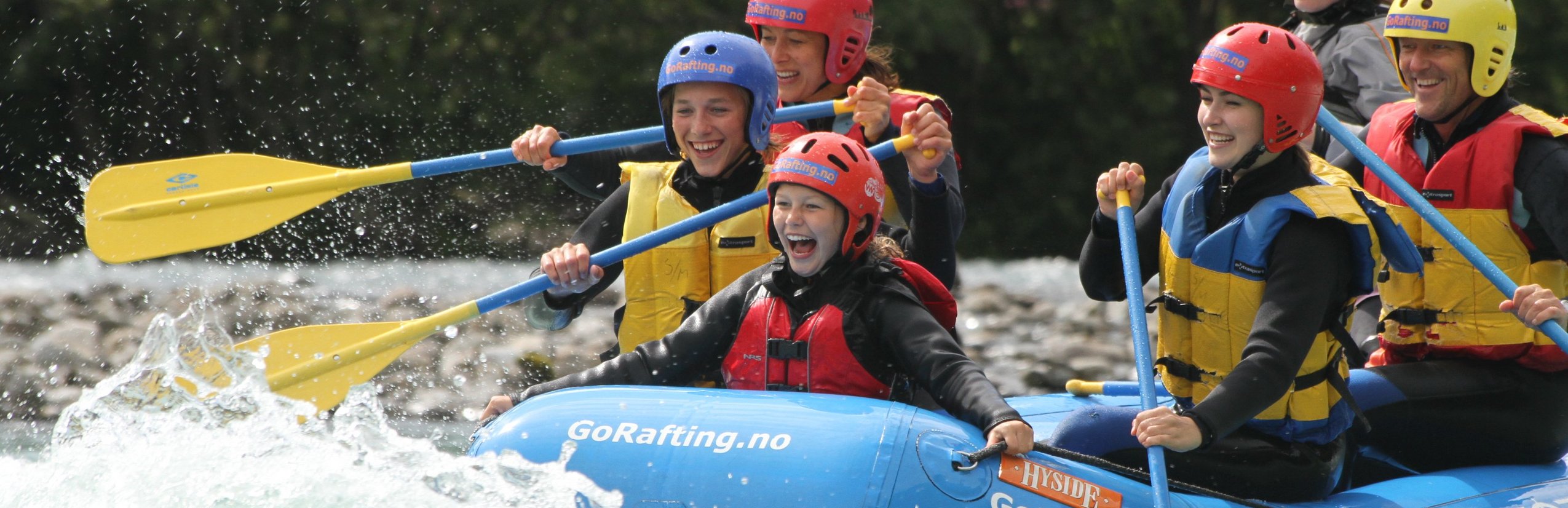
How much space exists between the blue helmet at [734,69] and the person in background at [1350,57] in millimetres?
2009

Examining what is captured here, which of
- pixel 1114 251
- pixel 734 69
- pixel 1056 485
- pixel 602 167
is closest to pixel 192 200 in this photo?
pixel 602 167

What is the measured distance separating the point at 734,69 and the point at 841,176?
1.72ft

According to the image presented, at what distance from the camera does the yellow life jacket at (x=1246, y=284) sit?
3.43 metres

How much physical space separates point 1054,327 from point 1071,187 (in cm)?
261

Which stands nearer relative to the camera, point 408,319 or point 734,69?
point 734,69

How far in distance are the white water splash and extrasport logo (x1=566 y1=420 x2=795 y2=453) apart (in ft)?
0.29

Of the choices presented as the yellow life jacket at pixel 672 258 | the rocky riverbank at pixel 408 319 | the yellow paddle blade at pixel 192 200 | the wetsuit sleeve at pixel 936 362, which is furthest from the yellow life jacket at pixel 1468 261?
the rocky riverbank at pixel 408 319

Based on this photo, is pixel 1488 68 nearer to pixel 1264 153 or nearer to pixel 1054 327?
pixel 1264 153

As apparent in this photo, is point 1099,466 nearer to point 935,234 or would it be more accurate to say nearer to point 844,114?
point 935,234

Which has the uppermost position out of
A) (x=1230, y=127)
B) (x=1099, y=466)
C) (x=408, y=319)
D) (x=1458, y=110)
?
(x=1230, y=127)

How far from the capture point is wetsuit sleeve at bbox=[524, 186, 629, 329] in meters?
4.19

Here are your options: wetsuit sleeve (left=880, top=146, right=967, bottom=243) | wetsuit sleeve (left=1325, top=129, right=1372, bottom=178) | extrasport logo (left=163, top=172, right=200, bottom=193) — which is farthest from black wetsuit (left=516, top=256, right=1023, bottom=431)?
extrasport logo (left=163, top=172, right=200, bottom=193)

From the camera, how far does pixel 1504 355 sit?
4.07m

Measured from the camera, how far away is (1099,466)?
11.1 ft
